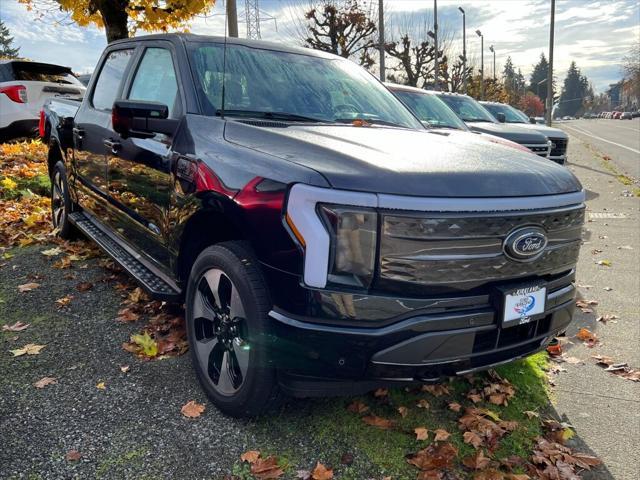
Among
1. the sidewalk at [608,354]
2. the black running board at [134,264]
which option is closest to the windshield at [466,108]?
the sidewalk at [608,354]

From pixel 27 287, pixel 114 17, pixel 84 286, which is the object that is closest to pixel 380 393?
pixel 84 286

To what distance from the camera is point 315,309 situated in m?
2.15

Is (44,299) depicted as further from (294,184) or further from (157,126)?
(294,184)

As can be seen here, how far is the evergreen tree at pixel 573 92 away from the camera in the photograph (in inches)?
5871

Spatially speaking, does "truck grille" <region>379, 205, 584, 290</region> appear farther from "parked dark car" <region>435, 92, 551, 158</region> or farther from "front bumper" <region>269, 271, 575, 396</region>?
"parked dark car" <region>435, 92, 551, 158</region>

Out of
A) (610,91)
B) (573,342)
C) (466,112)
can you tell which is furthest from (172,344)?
(610,91)

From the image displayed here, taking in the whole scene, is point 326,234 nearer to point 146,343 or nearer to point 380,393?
point 380,393

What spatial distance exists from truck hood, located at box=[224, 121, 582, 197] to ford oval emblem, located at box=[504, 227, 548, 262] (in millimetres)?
170

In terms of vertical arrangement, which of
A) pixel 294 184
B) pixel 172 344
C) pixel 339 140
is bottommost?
pixel 172 344

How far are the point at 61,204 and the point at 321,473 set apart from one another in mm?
4377

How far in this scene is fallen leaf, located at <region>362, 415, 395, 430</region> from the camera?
2.73m

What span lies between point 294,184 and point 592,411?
2165mm

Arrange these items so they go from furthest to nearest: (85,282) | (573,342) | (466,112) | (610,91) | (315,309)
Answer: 1. (610,91)
2. (466,112)
3. (85,282)
4. (573,342)
5. (315,309)

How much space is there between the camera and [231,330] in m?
2.61
